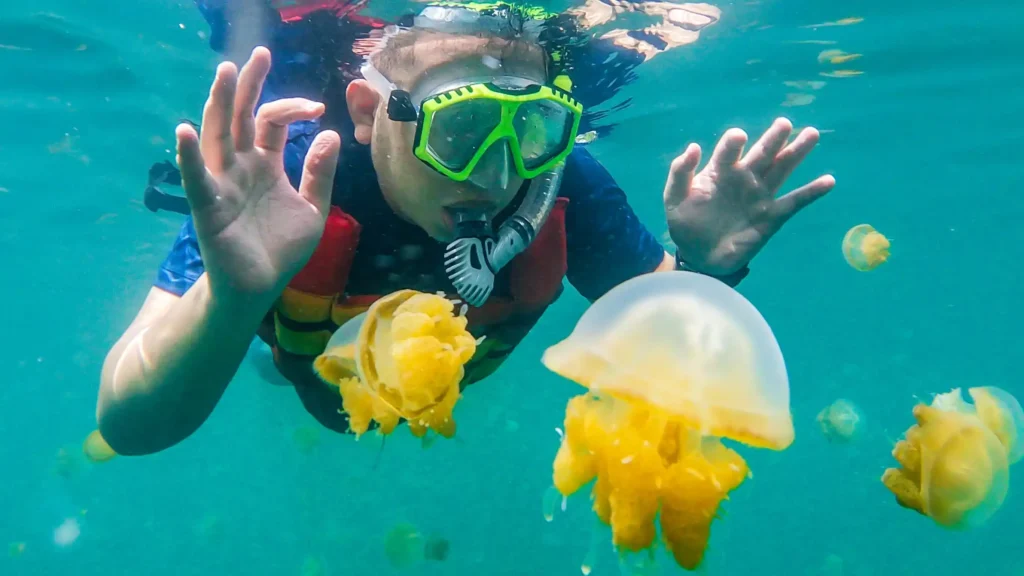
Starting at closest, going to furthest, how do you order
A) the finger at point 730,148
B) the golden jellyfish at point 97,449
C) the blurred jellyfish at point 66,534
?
the finger at point 730,148, the golden jellyfish at point 97,449, the blurred jellyfish at point 66,534

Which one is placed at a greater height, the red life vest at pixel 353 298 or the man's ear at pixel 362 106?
the man's ear at pixel 362 106

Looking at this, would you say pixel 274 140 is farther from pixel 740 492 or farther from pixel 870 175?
pixel 870 175

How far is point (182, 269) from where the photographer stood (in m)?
3.46

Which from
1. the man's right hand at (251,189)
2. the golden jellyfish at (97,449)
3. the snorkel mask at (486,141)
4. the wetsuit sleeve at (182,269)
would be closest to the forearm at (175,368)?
the man's right hand at (251,189)

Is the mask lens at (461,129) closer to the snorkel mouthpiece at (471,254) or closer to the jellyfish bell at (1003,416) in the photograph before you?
the snorkel mouthpiece at (471,254)

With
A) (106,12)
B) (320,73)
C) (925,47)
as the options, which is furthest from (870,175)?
(106,12)

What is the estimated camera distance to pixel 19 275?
19.3m

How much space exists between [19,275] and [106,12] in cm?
1504

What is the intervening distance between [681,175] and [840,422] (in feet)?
25.3

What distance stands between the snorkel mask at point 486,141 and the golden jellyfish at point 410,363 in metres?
0.72

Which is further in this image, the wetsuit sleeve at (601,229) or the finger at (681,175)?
the wetsuit sleeve at (601,229)

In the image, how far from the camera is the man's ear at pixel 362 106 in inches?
142

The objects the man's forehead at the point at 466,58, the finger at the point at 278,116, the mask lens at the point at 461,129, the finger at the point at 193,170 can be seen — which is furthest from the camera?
the man's forehead at the point at 466,58

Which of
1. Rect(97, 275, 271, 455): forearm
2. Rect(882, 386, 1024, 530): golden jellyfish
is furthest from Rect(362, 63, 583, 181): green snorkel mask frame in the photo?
Rect(882, 386, 1024, 530): golden jellyfish
